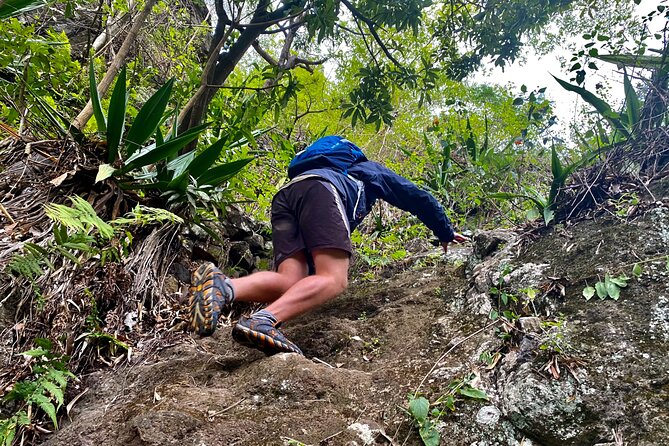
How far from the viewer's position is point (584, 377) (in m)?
1.26

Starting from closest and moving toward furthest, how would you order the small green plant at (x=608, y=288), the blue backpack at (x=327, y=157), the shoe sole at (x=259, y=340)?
1. the small green plant at (x=608, y=288)
2. the shoe sole at (x=259, y=340)
3. the blue backpack at (x=327, y=157)

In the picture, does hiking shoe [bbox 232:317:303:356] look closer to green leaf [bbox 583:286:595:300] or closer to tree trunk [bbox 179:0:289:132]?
green leaf [bbox 583:286:595:300]

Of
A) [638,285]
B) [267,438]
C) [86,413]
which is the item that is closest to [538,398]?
[638,285]

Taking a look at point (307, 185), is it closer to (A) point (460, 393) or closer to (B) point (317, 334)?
(B) point (317, 334)

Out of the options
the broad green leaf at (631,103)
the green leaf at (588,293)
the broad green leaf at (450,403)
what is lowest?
the broad green leaf at (450,403)

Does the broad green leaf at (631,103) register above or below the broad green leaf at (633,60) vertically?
below

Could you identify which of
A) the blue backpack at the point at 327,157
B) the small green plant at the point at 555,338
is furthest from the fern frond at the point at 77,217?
the small green plant at the point at 555,338

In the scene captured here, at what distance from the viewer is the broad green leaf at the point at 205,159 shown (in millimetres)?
2430

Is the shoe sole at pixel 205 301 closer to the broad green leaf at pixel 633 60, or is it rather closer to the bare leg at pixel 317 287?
the bare leg at pixel 317 287

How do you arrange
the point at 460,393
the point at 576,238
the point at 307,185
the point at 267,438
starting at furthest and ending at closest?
the point at 307,185, the point at 576,238, the point at 460,393, the point at 267,438

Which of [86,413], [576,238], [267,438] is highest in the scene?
[576,238]

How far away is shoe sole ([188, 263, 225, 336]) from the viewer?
177 cm

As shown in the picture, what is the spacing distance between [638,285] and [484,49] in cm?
259

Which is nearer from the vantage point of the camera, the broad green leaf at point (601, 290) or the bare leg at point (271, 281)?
the broad green leaf at point (601, 290)
